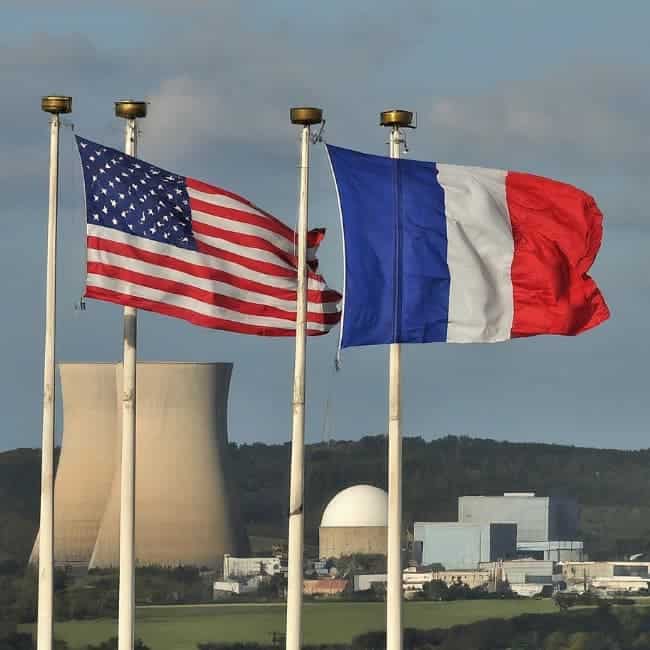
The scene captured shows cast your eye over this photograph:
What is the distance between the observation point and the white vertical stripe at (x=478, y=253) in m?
21.9

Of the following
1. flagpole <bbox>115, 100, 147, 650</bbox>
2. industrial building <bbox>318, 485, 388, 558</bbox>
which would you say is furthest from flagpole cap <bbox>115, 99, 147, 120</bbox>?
industrial building <bbox>318, 485, 388, 558</bbox>

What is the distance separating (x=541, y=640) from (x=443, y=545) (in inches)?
1072

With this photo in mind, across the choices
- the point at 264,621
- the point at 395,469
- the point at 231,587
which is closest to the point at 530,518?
the point at 231,587

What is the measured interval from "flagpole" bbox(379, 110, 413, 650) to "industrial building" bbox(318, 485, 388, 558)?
252 ft

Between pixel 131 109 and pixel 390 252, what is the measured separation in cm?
304

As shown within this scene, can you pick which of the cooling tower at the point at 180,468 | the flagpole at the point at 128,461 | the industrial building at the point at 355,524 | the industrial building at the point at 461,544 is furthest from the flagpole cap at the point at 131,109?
the industrial building at the point at 461,544

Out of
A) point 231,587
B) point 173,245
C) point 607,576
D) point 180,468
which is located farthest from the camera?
point 607,576

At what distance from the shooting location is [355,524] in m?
101

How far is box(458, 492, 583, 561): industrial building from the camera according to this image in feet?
375

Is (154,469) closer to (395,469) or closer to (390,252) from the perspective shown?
(395,469)

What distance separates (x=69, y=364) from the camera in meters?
80.5

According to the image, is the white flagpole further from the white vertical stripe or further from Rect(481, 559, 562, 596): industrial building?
Rect(481, 559, 562, 596): industrial building

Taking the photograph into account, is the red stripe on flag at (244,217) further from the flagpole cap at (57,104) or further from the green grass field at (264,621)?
the green grass field at (264,621)

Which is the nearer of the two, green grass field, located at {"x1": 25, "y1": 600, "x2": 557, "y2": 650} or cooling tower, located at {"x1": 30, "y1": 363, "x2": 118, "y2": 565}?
green grass field, located at {"x1": 25, "y1": 600, "x2": 557, "y2": 650}
